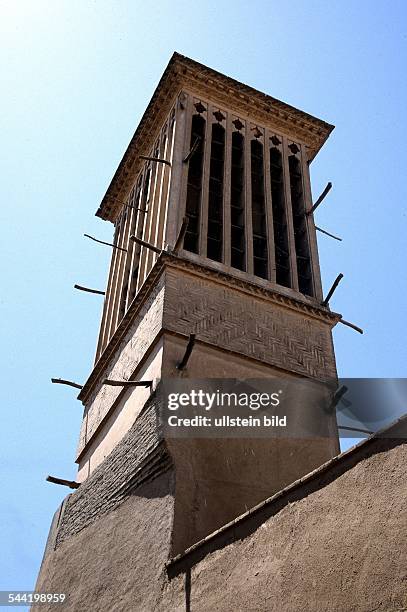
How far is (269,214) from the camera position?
32.2 feet

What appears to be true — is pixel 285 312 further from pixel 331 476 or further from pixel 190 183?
pixel 331 476

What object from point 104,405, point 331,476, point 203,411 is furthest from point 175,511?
point 104,405

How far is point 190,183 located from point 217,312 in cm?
278

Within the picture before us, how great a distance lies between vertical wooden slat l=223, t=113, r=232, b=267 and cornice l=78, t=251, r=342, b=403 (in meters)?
0.49

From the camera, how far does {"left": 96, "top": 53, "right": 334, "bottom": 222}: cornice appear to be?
11.1 m

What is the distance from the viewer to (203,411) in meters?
6.56

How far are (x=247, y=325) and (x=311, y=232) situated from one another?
2.63 meters

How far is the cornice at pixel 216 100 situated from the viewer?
11.1 meters

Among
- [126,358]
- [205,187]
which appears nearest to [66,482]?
[126,358]

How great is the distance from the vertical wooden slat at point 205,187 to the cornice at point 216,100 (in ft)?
1.46

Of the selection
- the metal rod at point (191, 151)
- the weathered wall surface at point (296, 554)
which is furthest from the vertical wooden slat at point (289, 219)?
the weathered wall surface at point (296, 554)

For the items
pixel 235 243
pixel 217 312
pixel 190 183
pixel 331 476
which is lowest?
pixel 331 476

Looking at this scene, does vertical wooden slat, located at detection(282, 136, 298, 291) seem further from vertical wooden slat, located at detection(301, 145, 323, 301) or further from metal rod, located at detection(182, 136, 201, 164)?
metal rod, located at detection(182, 136, 201, 164)

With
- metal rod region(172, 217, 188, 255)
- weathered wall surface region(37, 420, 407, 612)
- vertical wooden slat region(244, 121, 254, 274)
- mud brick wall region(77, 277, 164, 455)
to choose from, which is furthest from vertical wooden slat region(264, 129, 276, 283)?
weathered wall surface region(37, 420, 407, 612)
